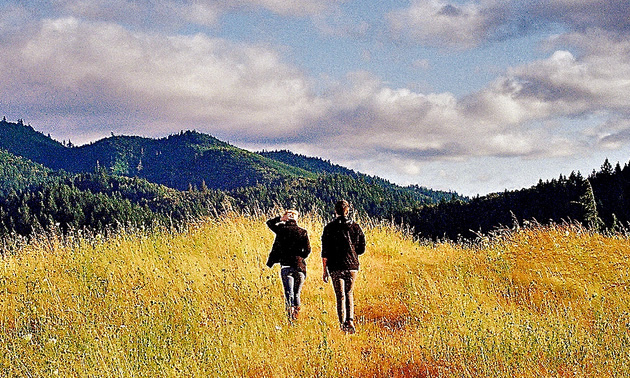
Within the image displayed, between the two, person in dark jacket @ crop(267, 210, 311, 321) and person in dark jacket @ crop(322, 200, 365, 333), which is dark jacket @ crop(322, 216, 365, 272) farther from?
person in dark jacket @ crop(267, 210, 311, 321)

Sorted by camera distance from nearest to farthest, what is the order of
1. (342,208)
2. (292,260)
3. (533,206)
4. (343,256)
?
(343,256)
(342,208)
(292,260)
(533,206)

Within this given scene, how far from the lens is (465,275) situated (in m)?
11.2

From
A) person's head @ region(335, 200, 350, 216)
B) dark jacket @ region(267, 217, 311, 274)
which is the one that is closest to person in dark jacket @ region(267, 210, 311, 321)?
dark jacket @ region(267, 217, 311, 274)

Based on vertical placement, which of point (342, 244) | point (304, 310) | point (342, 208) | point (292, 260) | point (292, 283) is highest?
point (342, 208)

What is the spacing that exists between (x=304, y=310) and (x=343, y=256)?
172 cm

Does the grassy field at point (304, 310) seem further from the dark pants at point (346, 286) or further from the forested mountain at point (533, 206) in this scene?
the forested mountain at point (533, 206)

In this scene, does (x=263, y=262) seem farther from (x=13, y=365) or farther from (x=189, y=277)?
(x=13, y=365)

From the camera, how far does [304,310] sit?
9.56 meters

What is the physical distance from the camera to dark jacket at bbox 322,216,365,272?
27.7ft

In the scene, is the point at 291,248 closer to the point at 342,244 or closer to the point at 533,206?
the point at 342,244

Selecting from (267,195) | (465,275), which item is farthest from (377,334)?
(267,195)

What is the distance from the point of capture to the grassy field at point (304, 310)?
22.4 ft

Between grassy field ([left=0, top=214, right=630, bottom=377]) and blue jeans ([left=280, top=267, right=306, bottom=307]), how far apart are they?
0.95 ft

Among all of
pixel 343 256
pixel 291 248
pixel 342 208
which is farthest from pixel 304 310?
pixel 342 208
